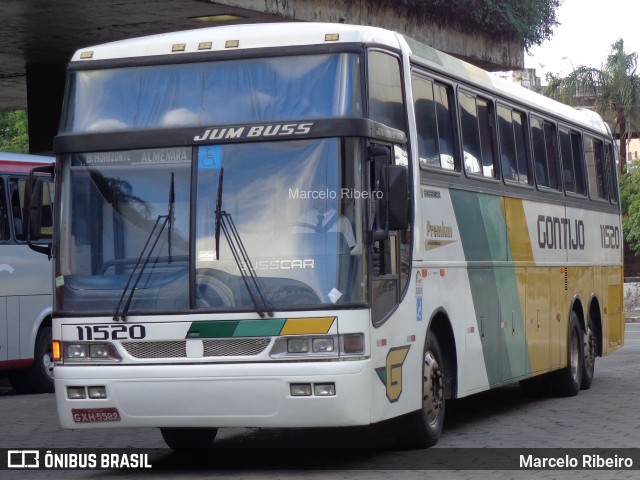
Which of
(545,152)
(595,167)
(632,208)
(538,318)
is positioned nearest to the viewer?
(538,318)

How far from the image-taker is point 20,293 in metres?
18.3

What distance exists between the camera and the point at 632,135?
190 feet

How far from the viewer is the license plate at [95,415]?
10.1m

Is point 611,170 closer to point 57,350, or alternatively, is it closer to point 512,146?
point 512,146

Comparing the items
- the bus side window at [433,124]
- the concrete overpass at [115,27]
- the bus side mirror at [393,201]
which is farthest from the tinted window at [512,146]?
the concrete overpass at [115,27]

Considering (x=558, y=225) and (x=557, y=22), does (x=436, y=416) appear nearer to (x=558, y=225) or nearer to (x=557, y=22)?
(x=558, y=225)

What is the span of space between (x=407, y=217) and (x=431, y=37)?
13567 mm

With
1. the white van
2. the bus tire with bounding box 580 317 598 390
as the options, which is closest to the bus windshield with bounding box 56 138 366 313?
the white van

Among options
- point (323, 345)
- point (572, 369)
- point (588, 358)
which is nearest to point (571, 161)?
point (588, 358)

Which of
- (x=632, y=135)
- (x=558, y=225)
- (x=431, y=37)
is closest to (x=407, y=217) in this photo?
(x=558, y=225)

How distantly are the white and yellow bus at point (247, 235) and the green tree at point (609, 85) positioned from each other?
139 ft

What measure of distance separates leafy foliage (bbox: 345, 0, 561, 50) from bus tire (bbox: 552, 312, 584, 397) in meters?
7.28

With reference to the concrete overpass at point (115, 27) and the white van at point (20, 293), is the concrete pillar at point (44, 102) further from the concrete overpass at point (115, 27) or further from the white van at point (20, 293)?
the white van at point (20, 293)

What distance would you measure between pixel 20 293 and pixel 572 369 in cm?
720
